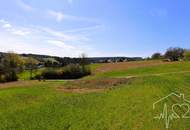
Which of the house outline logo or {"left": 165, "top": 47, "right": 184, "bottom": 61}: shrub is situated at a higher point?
{"left": 165, "top": 47, "right": 184, "bottom": 61}: shrub

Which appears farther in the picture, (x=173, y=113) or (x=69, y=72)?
(x=69, y=72)

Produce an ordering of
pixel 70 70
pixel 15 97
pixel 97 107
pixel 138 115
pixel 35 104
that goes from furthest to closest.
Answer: pixel 70 70 → pixel 15 97 → pixel 35 104 → pixel 97 107 → pixel 138 115

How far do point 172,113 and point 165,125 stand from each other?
3.18 m

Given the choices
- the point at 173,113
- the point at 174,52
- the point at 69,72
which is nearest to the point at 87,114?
the point at 173,113

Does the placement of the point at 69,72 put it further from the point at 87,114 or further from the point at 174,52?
the point at 174,52

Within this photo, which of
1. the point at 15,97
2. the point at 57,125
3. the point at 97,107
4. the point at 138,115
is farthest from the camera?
the point at 15,97

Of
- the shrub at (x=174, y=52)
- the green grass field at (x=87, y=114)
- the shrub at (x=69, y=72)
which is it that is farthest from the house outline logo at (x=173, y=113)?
the shrub at (x=174, y=52)

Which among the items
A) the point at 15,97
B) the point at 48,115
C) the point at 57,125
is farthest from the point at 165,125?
the point at 15,97

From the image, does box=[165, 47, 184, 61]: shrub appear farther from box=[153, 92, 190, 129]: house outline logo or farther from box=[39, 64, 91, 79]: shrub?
box=[153, 92, 190, 129]: house outline logo

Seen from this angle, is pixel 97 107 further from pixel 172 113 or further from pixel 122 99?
pixel 172 113

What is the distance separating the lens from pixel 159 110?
72.3 feet

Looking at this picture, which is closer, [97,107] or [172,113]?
[172,113]

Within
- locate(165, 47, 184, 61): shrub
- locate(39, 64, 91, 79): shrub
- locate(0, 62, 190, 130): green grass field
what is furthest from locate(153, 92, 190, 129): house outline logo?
locate(165, 47, 184, 61): shrub

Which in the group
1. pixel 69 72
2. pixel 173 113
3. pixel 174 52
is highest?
pixel 174 52
